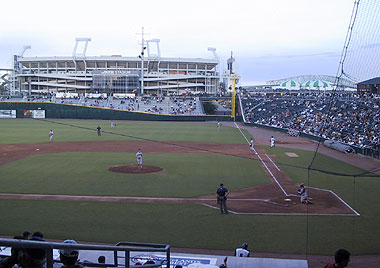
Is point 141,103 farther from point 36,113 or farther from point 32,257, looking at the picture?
point 32,257

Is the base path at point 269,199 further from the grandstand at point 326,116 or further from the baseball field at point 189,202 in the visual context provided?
the grandstand at point 326,116

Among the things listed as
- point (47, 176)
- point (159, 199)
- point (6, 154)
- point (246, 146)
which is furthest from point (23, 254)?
point (246, 146)

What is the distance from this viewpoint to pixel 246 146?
38031 mm

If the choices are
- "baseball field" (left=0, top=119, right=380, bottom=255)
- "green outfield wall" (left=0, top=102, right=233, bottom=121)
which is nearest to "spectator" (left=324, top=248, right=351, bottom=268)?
"baseball field" (left=0, top=119, right=380, bottom=255)

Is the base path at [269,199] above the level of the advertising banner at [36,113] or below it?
below

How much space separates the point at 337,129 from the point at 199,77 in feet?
281

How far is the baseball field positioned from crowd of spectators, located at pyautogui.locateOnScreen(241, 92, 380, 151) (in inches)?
187

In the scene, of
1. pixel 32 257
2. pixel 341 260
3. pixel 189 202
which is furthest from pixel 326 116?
pixel 32 257

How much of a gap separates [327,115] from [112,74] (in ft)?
268

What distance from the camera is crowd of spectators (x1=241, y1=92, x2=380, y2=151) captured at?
34562 mm

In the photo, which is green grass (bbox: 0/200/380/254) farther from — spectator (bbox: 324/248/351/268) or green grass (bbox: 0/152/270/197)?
spectator (bbox: 324/248/351/268)

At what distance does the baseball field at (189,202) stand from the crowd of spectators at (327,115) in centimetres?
474

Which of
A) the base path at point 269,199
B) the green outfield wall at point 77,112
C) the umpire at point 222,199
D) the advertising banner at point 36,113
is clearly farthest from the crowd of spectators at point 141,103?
the umpire at point 222,199

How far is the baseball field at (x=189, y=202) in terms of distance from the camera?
12617mm
